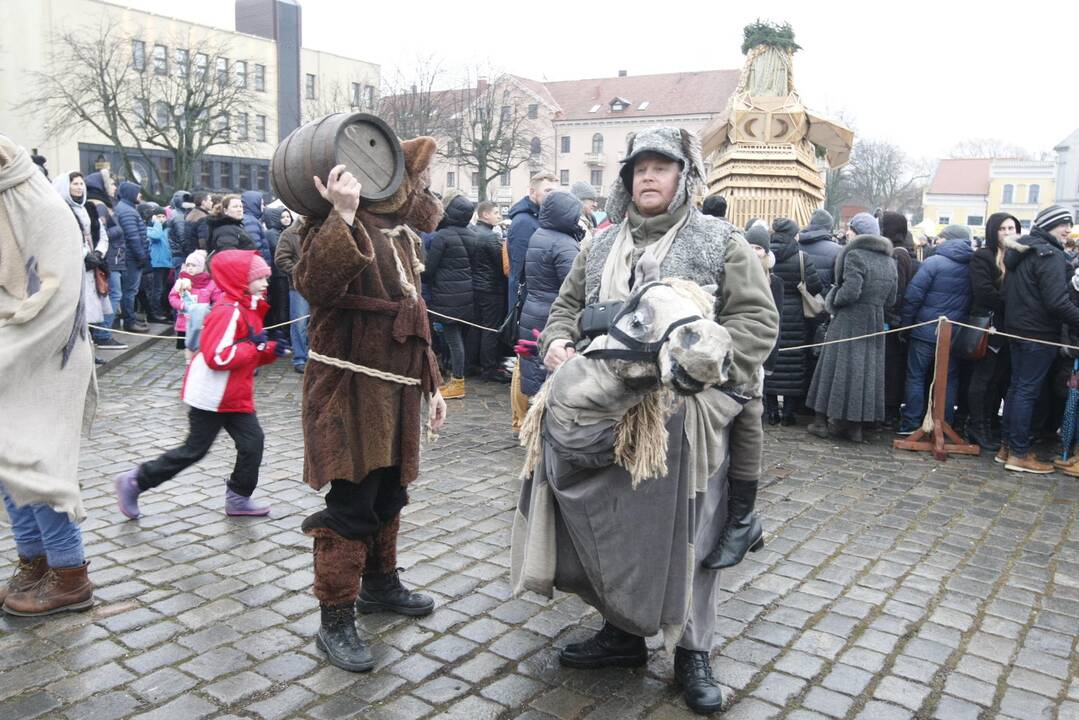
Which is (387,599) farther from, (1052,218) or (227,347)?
(1052,218)

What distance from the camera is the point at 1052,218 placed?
6.68 m

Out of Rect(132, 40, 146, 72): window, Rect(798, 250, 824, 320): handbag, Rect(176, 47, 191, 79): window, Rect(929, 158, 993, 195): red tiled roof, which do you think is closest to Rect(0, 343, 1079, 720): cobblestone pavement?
Rect(798, 250, 824, 320): handbag

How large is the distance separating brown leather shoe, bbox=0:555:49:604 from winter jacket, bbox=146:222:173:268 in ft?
32.8

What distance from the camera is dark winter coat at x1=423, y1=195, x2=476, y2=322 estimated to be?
9.23 m

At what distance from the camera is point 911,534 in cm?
529

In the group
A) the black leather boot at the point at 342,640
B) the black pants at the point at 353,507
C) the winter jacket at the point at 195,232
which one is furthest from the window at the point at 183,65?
the black leather boot at the point at 342,640

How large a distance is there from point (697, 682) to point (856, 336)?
506 cm

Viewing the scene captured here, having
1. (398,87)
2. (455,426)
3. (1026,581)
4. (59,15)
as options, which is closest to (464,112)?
(398,87)

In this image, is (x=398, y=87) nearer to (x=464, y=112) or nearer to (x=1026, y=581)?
(x=464, y=112)

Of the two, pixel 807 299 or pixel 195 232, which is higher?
pixel 195 232

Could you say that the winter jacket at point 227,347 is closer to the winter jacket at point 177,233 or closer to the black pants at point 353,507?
the black pants at point 353,507

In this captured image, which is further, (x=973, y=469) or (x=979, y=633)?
(x=973, y=469)

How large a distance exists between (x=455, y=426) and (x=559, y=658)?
4371 mm

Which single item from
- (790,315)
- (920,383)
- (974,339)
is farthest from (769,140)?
(974,339)
